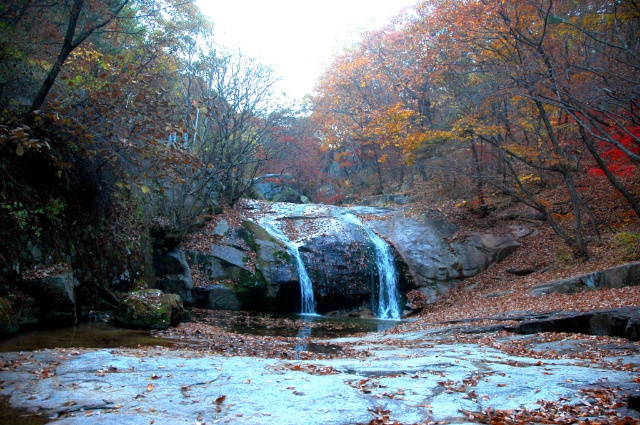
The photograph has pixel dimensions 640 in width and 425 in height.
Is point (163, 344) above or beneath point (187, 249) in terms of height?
beneath

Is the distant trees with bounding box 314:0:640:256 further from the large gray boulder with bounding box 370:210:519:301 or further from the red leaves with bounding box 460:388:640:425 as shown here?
the red leaves with bounding box 460:388:640:425

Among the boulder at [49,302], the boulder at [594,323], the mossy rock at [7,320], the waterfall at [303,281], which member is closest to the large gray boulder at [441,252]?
the waterfall at [303,281]

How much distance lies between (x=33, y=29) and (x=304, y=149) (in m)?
22.0

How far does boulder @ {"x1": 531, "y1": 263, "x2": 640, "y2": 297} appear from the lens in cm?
1093

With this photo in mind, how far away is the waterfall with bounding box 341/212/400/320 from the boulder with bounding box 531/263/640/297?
5.43 metres

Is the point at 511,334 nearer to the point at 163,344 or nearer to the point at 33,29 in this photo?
the point at 163,344

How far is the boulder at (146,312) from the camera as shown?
8.73m

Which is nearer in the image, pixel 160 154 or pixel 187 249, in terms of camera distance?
pixel 160 154

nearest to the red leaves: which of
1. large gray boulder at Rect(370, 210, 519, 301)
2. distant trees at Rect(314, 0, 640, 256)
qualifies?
distant trees at Rect(314, 0, 640, 256)

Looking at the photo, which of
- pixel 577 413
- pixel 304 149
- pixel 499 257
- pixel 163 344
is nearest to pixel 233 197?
pixel 304 149

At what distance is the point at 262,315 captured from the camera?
14.3 m

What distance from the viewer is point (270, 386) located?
4.26m

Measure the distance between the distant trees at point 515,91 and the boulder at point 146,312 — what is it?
9108mm

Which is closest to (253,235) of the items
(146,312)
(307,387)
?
(146,312)
